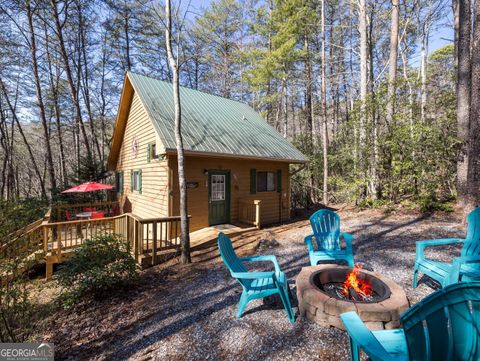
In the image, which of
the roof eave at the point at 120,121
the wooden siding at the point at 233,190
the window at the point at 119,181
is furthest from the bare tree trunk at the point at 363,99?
the window at the point at 119,181

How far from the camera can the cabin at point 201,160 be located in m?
6.99

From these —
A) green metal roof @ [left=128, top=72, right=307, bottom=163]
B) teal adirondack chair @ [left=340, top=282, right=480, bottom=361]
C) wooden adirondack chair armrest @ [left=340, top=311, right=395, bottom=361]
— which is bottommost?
wooden adirondack chair armrest @ [left=340, top=311, right=395, bottom=361]

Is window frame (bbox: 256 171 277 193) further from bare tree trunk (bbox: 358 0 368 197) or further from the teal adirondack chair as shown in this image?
the teal adirondack chair

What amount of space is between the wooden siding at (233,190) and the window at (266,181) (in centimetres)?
17

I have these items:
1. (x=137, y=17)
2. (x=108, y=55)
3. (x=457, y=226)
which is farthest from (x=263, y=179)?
(x=108, y=55)

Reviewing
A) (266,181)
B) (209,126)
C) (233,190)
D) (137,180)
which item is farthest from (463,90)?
(137,180)

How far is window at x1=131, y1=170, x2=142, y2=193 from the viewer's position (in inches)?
341

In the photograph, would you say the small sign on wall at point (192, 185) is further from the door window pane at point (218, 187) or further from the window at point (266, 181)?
the window at point (266, 181)

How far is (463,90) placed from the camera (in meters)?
6.77

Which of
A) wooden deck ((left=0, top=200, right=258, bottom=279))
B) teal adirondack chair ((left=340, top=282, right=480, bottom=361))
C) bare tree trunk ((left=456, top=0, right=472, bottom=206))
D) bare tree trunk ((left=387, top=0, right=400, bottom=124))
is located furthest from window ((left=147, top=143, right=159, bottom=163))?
bare tree trunk ((left=456, top=0, right=472, bottom=206))

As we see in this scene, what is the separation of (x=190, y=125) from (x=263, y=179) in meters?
3.51

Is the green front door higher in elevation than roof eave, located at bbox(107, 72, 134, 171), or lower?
lower

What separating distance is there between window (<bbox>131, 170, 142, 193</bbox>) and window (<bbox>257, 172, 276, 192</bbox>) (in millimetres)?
4593

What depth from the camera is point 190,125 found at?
7770mm
